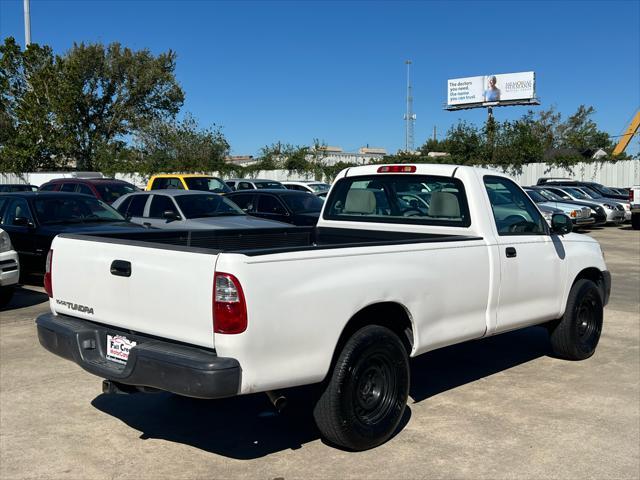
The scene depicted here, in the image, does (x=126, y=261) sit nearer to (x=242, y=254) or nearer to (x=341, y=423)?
(x=242, y=254)

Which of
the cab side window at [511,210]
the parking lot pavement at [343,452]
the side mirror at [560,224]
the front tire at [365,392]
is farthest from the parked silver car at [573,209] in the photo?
the front tire at [365,392]

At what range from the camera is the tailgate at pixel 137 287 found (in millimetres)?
3914

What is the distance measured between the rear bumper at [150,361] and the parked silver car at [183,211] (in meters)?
8.06

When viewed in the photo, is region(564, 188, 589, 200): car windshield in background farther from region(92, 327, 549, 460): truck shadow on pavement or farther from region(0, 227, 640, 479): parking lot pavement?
region(92, 327, 549, 460): truck shadow on pavement

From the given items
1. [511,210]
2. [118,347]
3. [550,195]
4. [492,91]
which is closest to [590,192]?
[550,195]

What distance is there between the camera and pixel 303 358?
13.4ft

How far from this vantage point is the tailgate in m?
3.91

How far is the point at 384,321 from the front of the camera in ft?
15.9

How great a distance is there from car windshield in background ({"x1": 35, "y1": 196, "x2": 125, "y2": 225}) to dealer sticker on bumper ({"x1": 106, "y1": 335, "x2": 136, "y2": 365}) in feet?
24.2

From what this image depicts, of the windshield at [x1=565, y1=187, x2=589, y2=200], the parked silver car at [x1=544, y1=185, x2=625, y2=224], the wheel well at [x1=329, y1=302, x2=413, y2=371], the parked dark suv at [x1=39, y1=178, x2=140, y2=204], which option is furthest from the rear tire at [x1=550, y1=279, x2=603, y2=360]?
the windshield at [x1=565, y1=187, x2=589, y2=200]

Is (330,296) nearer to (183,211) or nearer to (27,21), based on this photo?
(183,211)

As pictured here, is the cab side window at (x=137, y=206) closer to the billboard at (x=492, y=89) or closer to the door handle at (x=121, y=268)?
the door handle at (x=121, y=268)

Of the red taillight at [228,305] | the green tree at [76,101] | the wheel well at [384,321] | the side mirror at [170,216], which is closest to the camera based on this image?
the red taillight at [228,305]

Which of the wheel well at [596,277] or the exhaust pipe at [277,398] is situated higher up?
the wheel well at [596,277]
